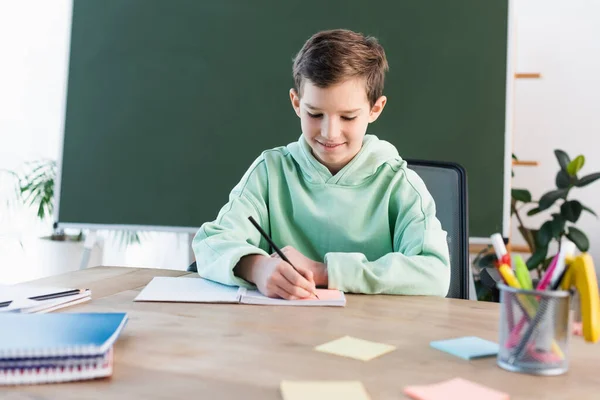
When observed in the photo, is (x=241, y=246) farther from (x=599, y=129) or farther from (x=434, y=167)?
(x=599, y=129)

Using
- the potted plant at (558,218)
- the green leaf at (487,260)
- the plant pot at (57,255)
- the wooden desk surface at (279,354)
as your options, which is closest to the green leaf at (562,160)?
the potted plant at (558,218)

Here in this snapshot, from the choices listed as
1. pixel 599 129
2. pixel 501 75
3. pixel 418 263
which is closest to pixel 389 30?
pixel 501 75

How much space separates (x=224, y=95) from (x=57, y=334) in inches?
82.8

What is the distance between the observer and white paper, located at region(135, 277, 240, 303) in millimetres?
1033

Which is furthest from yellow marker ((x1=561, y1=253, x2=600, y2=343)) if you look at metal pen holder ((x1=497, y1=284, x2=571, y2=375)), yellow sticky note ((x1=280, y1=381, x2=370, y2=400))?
yellow sticky note ((x1=280, y1=381, x2=370, y2=400))

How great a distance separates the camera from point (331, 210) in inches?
55.4

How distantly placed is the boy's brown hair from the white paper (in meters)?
0.49

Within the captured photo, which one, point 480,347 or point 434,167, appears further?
point 434,167

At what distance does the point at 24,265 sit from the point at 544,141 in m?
2.86

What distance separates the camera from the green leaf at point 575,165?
2.85 m

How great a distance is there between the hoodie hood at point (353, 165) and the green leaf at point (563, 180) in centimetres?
175

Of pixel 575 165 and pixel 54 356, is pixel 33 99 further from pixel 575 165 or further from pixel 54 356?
pixel 54 356

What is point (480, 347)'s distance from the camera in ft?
2.55

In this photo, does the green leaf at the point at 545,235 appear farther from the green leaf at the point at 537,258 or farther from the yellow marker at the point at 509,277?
→ the yellow marker at the point at 509,277
